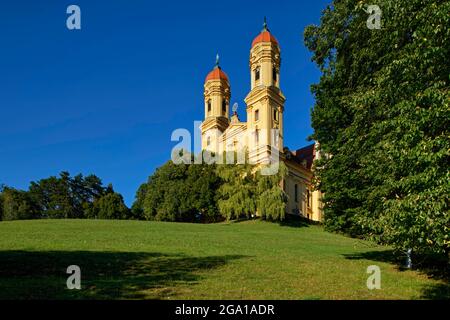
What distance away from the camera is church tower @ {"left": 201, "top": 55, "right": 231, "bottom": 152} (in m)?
65.5

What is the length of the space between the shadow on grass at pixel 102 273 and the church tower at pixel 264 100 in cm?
3707

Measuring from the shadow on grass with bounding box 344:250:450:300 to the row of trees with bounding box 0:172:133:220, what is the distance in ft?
152

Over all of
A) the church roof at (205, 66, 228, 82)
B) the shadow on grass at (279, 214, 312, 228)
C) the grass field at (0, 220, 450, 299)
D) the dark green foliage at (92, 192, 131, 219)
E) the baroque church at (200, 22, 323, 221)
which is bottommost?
the grass field at (0, 220, 450, 299)

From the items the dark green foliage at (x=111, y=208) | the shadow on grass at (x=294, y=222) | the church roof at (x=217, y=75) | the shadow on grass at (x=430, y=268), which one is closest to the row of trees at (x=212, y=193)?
the shadow on grass at (x=294, y=222)

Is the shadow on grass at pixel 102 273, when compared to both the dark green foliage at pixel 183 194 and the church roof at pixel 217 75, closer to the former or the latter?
the dark green foliage at pixel 183 194

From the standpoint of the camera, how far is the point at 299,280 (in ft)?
40.0

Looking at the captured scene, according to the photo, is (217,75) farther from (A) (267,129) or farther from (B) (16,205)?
(B) (16,205)

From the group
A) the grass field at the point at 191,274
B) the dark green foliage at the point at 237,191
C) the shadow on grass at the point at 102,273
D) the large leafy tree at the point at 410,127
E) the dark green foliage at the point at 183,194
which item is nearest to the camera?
the large leafy tree at the point at 410,127

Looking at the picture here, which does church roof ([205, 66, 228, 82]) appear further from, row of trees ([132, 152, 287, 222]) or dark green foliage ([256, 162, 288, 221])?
dark green foliage ([256, 162, 288, 221])

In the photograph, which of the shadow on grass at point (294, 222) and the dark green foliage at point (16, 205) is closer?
the shadow on grass at point (294, 222)

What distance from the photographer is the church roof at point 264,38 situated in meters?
56.8

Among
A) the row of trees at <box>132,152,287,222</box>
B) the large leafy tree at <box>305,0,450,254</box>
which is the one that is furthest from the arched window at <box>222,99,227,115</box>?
the large leafy tree at <box>305,0,450,254</box>

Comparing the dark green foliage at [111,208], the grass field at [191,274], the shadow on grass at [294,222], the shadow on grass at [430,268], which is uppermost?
the dark green foliage at [111,208]

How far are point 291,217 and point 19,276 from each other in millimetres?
42422
